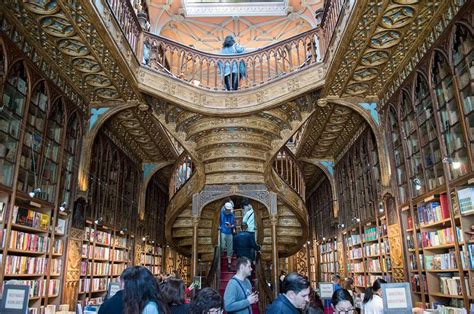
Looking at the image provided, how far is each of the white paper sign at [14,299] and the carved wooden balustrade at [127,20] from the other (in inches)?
144

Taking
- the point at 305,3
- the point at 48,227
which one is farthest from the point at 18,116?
the point at 305,3

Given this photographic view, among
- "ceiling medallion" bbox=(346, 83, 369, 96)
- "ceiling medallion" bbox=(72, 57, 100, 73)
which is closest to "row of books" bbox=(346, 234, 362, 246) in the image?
"ceiling medallion" bbox=(346, 83, 369, 96)

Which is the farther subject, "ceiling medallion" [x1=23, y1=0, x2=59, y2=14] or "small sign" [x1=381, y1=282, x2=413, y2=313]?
"ceiling medallion" [x1=23, y1=0, x2=59, y2=14]

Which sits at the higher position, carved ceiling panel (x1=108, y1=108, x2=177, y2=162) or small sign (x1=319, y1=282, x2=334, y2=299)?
carved ceiling panel (x1=108, y1=108, x2=177, y2=162)

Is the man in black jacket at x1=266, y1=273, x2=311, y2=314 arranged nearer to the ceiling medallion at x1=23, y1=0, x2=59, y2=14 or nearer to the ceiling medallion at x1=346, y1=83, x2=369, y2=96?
the ceiling medallion at x1=23, y1=0, x2=59, y2=14

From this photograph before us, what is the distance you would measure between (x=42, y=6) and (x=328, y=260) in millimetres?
9292

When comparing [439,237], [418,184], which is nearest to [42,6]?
[418,184]

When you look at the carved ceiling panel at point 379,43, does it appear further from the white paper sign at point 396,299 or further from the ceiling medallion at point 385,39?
the white paper sign at point 396,299

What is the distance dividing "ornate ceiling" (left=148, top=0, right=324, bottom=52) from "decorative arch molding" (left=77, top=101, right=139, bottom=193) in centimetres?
556

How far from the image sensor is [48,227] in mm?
5254

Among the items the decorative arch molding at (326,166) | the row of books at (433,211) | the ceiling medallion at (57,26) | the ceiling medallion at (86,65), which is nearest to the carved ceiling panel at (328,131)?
the decorative arch molding at (326,166)

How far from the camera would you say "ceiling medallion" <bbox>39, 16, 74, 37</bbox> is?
444 cm

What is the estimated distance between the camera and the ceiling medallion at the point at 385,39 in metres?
4.71

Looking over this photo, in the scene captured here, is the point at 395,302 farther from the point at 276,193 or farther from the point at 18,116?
the point at 276,193
